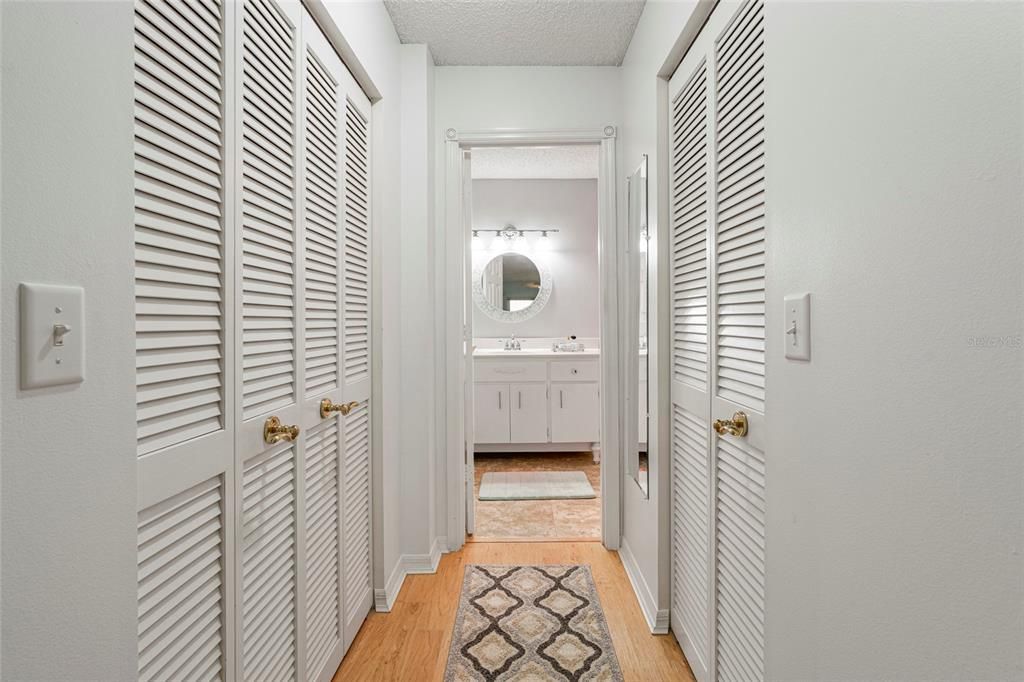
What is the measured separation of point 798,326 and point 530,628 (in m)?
1.55

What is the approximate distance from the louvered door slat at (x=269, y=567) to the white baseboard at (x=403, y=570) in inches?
29.1

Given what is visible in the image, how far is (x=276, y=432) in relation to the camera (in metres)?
1.26

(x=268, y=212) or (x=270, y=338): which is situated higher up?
(x=268, y=212)

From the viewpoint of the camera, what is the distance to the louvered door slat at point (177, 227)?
2.84 feet

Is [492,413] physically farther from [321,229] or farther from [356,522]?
[321,229]

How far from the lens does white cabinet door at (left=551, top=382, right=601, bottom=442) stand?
4320mm

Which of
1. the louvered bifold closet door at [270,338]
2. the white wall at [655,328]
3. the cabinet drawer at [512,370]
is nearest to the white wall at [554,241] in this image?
the cabinet drawer at [512,370]

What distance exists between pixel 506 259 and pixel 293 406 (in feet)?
11.9

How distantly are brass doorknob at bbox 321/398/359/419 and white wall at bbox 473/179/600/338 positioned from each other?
10.2 ft

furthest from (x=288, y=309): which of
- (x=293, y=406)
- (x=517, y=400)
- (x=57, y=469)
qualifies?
(x=517, y=400)

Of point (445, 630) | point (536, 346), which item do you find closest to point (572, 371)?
point (536, 346)

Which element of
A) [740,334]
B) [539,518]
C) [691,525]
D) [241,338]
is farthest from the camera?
[539,518]

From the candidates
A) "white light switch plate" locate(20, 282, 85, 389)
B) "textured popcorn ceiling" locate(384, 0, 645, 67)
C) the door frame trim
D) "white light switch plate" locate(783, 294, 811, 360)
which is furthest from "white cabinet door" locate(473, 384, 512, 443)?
"white light switch plate" locate(20, 282, 85, 389)

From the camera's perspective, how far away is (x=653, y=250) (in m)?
2.04
